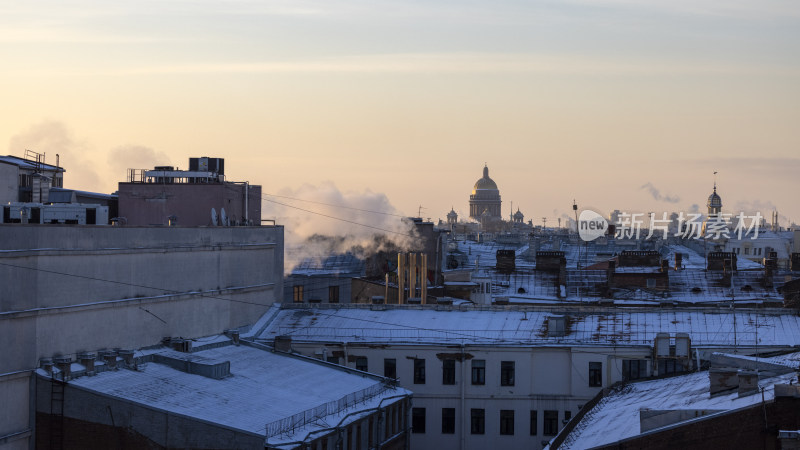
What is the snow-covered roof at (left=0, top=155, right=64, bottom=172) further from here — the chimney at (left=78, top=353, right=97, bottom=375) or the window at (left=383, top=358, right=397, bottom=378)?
the chimney at (left=78, top=353, right=97, bottom=375)

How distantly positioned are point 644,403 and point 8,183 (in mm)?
33744

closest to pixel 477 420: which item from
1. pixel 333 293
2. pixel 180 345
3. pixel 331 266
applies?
pixel 180 345

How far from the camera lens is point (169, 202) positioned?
203ft

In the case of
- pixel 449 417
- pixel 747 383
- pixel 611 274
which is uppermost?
pixel 611 274

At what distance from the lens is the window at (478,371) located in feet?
186

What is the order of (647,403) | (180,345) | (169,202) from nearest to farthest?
(647,403) < (180,345) < (169,202)

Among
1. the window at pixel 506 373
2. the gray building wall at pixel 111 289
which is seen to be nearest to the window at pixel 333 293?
the gray building wall at pixel 111 289

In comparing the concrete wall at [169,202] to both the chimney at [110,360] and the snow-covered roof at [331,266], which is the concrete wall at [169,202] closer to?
the chimney at [110,360]

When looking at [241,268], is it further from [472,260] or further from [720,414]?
[472,260]

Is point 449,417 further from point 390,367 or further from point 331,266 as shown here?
point 331,266

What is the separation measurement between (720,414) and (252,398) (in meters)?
18.2

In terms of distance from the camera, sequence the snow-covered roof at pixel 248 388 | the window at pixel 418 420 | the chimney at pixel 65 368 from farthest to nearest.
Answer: the window at pixel 418 420 → the chimney at pixel 65 368 → the snow-covered roof at pixel 248 388

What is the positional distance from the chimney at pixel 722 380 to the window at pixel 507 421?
58.9 ft

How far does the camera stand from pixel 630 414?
41.5 m
